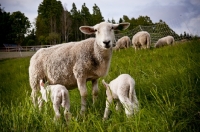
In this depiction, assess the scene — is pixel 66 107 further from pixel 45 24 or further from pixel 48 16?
pixel 45 24

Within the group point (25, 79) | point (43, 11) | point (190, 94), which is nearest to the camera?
point (190, 94)

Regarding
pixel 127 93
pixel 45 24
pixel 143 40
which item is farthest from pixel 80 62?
pixel 45 24

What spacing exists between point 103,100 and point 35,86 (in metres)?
1.28

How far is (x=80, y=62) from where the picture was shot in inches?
136

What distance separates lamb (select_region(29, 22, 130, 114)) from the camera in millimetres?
3371

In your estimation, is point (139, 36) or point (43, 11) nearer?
point (139, 36)

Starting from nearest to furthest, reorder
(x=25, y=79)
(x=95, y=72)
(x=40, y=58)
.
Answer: (x=95, y=72) < (x=40, y=58) < (x=25, y=79)

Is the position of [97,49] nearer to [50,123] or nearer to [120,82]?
[120,82]

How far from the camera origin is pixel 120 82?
2516mm

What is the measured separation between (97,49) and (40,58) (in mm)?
1088

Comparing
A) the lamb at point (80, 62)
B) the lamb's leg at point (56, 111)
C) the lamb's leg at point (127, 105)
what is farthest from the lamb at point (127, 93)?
the lamb at point (80, 62)

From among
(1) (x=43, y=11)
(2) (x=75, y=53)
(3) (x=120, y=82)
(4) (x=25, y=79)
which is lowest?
(4) (x=25, y=79)

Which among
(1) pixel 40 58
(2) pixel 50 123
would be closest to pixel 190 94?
(2) pixel 50 123

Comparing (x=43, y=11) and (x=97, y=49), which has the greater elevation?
(x=43, y=11)
